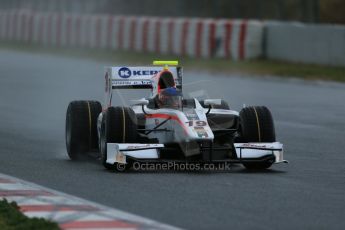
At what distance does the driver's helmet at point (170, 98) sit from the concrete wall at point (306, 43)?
1713 cm

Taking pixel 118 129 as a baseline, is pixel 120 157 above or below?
below

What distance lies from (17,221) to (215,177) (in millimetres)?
3103

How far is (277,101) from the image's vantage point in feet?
71.5

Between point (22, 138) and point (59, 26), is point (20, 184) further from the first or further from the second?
point (59, 26)

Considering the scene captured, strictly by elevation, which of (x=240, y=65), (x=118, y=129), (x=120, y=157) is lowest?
(x=120, y=157)

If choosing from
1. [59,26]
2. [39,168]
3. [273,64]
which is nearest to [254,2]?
[59,26]

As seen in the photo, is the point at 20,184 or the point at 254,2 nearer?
the point at 20,184

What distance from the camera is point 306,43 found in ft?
98.1

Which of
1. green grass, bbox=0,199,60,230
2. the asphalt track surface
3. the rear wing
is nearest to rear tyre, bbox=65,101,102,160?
the asphalt track surface

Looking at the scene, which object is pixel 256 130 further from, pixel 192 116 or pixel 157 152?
pixel 157 152

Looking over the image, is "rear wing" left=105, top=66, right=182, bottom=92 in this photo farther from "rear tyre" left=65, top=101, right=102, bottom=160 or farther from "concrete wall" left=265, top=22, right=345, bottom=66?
"concrete wall" left=265, top=22, right=345, bottom=66

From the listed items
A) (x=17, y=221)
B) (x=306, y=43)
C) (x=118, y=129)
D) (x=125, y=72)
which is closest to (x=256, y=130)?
(x=118, y=129)

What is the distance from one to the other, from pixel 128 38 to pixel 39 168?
2642cm

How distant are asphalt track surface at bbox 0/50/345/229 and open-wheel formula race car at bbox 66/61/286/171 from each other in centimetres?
18
